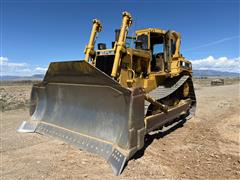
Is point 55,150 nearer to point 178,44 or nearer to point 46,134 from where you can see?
point 46,134

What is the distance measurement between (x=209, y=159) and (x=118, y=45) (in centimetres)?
294

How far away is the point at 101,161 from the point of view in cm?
378

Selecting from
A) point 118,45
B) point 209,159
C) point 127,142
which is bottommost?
point 209,159

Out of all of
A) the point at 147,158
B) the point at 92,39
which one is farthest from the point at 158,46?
the point at 147,158

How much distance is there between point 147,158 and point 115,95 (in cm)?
128

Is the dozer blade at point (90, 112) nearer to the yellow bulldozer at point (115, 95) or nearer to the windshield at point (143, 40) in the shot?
the yellow bulldozer at point (115, 95)

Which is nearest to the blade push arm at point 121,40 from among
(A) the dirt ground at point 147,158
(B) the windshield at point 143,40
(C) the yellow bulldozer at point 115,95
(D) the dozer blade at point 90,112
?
(C) the yellow bulldozer at point 115,95

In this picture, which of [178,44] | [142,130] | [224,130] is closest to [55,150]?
[142,130]

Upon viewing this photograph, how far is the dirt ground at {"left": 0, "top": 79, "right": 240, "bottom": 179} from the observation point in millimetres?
3379

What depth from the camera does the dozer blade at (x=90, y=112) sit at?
364 cm

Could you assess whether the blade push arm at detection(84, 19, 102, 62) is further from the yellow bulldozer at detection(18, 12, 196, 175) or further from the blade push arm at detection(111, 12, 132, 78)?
the blade push arm at detection(111, 12, 132, 78)

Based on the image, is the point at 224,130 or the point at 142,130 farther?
the point at 224,130

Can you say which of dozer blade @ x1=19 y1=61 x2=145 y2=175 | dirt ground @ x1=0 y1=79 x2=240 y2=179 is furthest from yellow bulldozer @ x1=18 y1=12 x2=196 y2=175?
dirt ground @ x1=0 y1=79 x2=240 y2=179

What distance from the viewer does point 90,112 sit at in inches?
176
